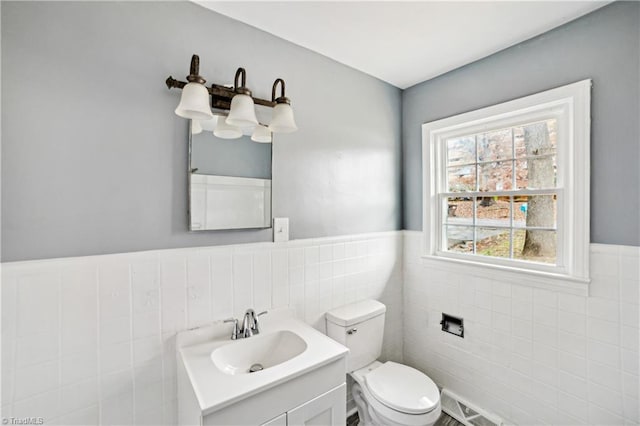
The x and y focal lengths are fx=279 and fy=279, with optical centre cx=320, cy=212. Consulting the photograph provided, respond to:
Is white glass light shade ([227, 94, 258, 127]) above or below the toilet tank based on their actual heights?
above

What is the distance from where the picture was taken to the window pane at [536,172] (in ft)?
5.31

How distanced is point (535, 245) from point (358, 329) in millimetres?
1185

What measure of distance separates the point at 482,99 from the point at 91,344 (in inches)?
96.4

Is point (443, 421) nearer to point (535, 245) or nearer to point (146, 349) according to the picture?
point (535, 245)

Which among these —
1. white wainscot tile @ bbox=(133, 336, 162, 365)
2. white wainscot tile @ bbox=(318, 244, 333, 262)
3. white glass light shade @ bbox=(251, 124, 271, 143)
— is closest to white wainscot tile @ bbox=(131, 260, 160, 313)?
white wainscot tile @ bbox=(133, 336, 162, 365)

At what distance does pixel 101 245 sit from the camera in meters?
1.12

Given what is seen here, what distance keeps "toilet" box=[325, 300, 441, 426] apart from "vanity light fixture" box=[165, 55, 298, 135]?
1.21m

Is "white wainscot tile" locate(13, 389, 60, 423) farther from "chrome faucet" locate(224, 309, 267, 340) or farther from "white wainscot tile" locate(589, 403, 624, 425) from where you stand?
"white wainscot tile" locate(589, 403, 624, 425)

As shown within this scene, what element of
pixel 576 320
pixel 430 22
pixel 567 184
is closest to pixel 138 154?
pixel 430 22

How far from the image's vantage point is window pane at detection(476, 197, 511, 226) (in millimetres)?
1806

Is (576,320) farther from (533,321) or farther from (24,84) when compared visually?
(24,84)

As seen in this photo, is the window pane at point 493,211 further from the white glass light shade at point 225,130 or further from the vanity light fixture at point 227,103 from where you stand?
the white glass light shade at point 225,130

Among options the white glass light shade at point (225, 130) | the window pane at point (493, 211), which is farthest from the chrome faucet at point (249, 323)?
the window pane at point (493, 211)

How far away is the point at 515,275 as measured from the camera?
5.51 ft
